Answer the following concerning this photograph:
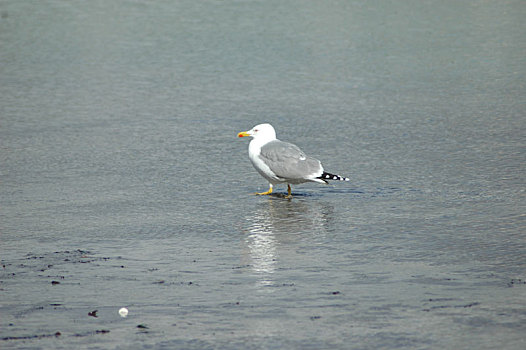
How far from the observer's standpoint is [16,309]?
648 centimetres

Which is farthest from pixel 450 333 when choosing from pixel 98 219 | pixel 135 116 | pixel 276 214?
pixel 135 116

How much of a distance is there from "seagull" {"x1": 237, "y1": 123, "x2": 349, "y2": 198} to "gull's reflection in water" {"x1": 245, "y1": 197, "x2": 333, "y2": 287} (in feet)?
0.82

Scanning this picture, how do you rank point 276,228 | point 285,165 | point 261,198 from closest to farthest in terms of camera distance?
point 276,228
point 285,165
point 261,198

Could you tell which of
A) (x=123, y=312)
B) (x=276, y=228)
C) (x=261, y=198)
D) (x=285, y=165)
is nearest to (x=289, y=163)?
(x=285, y=165)

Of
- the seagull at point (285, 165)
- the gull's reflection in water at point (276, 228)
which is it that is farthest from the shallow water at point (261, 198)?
the seagull at point (285, 165)

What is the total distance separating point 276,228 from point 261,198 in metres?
1.39

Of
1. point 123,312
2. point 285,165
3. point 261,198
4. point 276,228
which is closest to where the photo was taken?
point 123,312

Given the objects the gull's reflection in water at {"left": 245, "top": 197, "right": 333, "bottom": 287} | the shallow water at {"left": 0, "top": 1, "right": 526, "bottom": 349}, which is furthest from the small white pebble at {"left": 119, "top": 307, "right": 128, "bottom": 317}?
the gull's reflection in water at {"left": 245, "top": 197, "right": 333, "bottom": 287}

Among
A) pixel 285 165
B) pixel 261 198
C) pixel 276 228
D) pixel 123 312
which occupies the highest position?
pixel 285 165

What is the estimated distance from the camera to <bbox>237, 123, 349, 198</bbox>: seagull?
987 centimetres

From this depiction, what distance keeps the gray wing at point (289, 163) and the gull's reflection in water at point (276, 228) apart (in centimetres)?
31

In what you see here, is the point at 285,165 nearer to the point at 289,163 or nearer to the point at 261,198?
the point at 289,163

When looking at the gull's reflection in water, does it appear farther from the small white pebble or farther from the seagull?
the small white pebble

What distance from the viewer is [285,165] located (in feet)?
32.5
